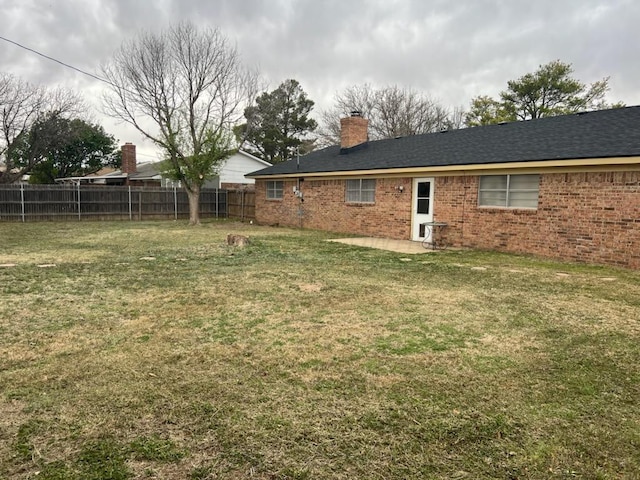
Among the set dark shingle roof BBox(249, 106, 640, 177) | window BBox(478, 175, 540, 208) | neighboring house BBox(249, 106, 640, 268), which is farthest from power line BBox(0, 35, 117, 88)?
window BBox(478, 175, 540, 208)

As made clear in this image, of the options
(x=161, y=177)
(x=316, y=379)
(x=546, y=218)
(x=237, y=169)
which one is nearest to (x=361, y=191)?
(x=546, y=218)

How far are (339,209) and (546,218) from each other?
283 inches

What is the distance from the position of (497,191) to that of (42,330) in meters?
9.80

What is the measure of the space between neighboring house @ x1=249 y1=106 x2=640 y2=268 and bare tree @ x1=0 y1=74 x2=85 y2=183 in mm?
19266

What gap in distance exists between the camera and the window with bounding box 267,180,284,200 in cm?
1850

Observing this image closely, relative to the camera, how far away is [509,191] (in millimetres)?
10234

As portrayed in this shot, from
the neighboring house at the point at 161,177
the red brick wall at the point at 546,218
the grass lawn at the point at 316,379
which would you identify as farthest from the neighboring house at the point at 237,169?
the grass lawn at the point at 316,379

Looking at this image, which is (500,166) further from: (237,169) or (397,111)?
(397,111)

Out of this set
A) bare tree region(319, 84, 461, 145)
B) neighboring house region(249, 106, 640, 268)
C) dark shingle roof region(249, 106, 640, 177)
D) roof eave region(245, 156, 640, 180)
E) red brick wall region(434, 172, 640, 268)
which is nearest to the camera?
roof eave region(245, 156, 640, 180)

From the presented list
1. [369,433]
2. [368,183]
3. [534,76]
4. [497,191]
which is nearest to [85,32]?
[368,183]

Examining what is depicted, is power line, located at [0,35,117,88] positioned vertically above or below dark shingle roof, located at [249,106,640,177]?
above

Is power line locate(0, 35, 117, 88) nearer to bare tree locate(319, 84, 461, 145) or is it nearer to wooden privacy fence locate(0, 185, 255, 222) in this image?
wooden privacy fence locate(0, 185, 255, 222)

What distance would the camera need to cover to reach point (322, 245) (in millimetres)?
11367

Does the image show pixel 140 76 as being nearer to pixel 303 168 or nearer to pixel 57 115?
pixel 303 168
